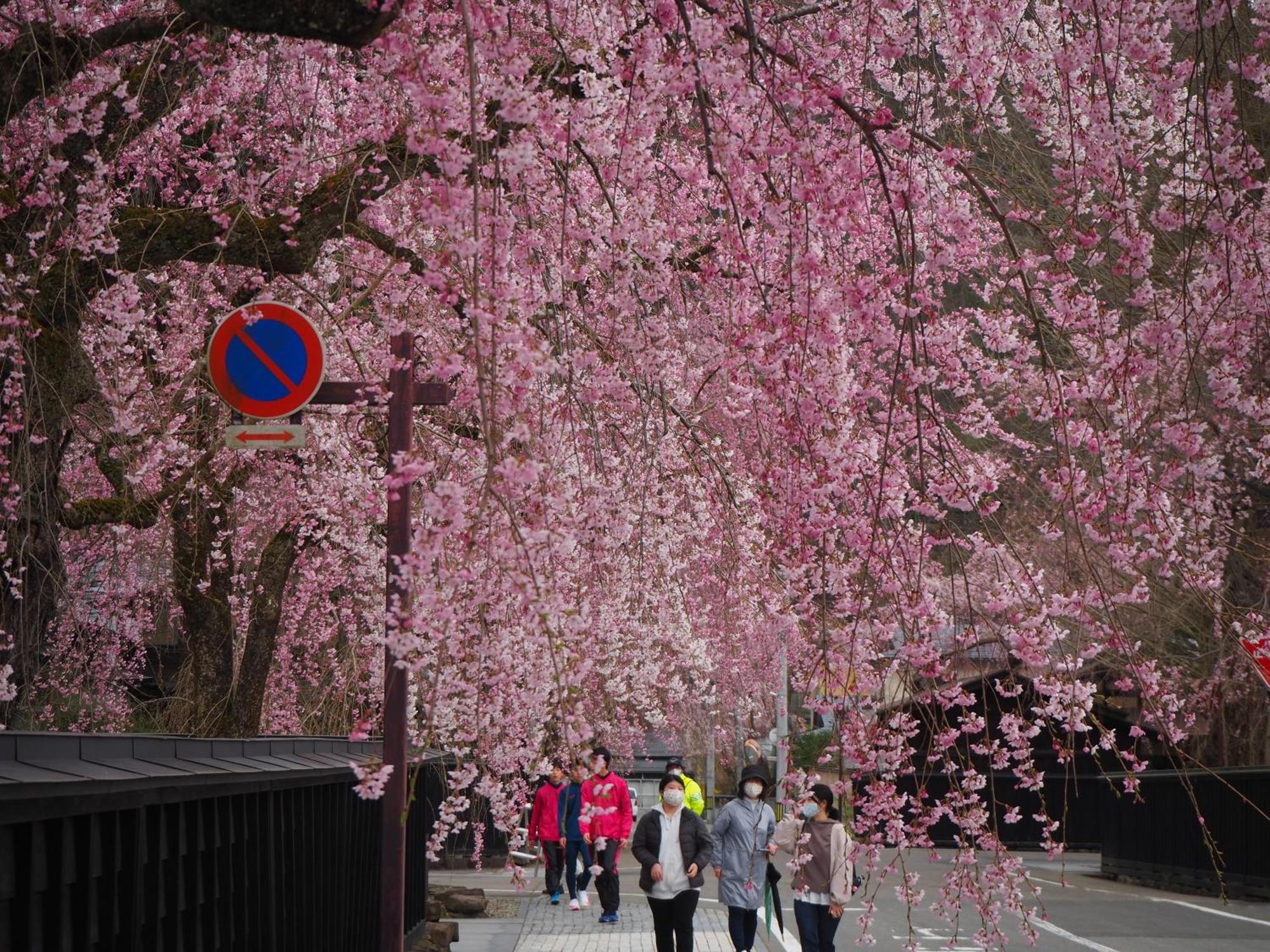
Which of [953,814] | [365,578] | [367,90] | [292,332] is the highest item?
[367,90]

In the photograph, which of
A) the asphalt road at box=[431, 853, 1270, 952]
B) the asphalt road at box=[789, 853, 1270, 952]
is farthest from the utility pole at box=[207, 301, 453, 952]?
the asphalt road at box=[789, 853, 1270, 952]

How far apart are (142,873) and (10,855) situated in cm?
94

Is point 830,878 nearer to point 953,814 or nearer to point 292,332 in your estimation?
point 953,814

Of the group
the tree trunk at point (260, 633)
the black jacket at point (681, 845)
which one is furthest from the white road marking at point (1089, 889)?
the tree trunk at point (260, 633)

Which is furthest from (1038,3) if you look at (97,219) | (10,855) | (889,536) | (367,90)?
(10,855)

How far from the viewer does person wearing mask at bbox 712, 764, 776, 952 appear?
11.5 meters

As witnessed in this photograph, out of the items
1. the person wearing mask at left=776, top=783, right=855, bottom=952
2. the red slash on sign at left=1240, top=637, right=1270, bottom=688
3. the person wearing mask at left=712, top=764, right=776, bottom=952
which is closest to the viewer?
the red slash on sign at left=1240, top=637, right=1270, bottom=688

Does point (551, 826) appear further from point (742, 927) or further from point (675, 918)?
point (675, 918)

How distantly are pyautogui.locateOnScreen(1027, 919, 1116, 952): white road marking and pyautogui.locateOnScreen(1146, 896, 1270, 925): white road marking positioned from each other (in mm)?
2338

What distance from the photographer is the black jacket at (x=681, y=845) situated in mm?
10664

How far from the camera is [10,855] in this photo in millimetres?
3590

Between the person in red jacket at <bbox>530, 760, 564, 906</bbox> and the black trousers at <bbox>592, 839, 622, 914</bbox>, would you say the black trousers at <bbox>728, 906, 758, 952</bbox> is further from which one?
the person in red jacket at <bbox>530, 760, 564, 906</bbox>

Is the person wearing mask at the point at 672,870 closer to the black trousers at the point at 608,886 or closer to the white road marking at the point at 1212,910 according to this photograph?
the black trousers at the point at 608,886

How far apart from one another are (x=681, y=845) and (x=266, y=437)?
5394mm
